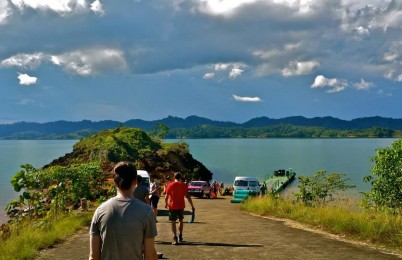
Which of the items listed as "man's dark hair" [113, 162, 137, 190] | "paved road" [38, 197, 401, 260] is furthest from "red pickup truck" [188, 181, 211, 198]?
"man's dark hair" [113, 162, 137, 190]

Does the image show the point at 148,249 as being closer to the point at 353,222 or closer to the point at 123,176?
the point at 123,176

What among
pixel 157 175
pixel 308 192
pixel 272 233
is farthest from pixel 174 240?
pixel 157 175

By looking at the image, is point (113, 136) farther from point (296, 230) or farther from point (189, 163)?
point (296, 230)

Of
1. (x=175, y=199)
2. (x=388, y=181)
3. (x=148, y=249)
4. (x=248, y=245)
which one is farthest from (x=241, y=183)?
(x=148, y=249)

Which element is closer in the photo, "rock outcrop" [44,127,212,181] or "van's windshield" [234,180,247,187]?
"van's windshield" [234,180,247,187]

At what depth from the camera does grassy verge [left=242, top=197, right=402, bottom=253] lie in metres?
12.6

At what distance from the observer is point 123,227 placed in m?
4.77

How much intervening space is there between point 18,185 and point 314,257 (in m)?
11.8

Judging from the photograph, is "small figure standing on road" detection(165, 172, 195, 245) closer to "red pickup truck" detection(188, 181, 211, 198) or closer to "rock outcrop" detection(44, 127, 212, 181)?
"red pickup truck" detection(188, 181, 211, 198)

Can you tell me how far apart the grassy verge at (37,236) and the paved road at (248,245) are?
359 mm

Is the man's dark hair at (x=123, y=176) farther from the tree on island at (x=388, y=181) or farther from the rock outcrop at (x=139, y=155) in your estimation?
the rock outcrop at (x=139, y=155)

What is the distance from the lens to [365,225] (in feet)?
44.5

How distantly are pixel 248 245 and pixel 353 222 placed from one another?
151 inches

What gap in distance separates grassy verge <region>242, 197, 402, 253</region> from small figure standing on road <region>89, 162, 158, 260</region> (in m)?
9.14
